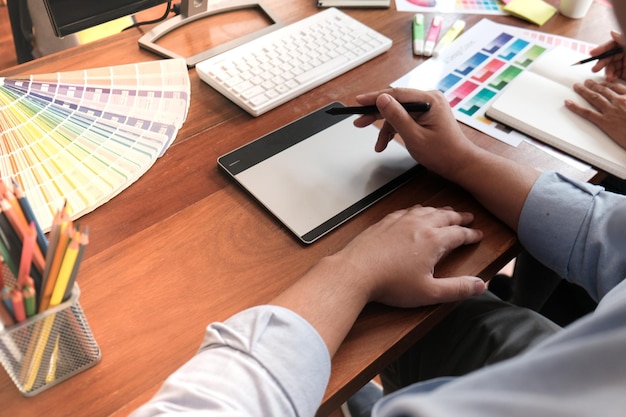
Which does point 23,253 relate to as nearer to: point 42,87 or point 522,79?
point 42,87

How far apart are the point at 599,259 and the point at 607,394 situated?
352 millimetres

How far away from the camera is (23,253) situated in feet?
1.47

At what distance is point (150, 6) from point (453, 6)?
1.90 ft

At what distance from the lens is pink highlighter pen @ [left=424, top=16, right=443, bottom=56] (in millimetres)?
941

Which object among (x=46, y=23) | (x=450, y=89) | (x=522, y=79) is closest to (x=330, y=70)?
(x=450, y=89)

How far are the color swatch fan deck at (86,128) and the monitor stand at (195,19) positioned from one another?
0.13 ft

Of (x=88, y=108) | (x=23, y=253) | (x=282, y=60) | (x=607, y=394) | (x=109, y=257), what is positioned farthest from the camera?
(x=282, y=60)

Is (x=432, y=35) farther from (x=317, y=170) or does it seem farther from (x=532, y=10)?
(x=317, y=170)

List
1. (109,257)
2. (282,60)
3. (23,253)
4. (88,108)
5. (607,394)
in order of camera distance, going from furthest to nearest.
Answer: (282,60) < (88,108) < (109,257) < (23,253) < (607,394)

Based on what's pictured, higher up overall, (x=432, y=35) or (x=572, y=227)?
(x=432, y=35)

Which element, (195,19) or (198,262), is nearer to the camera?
(198,262)

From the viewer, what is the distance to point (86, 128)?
0.76 meters

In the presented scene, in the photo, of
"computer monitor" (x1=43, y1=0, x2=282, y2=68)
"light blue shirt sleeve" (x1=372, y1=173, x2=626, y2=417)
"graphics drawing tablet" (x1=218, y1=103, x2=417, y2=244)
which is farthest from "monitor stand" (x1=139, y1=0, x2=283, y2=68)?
"light blue shirt sleeve" (x1=372, y1=173, x2=626, y2=417)

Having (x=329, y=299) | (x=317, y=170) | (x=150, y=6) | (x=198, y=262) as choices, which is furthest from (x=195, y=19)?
(x=329, y=299)
